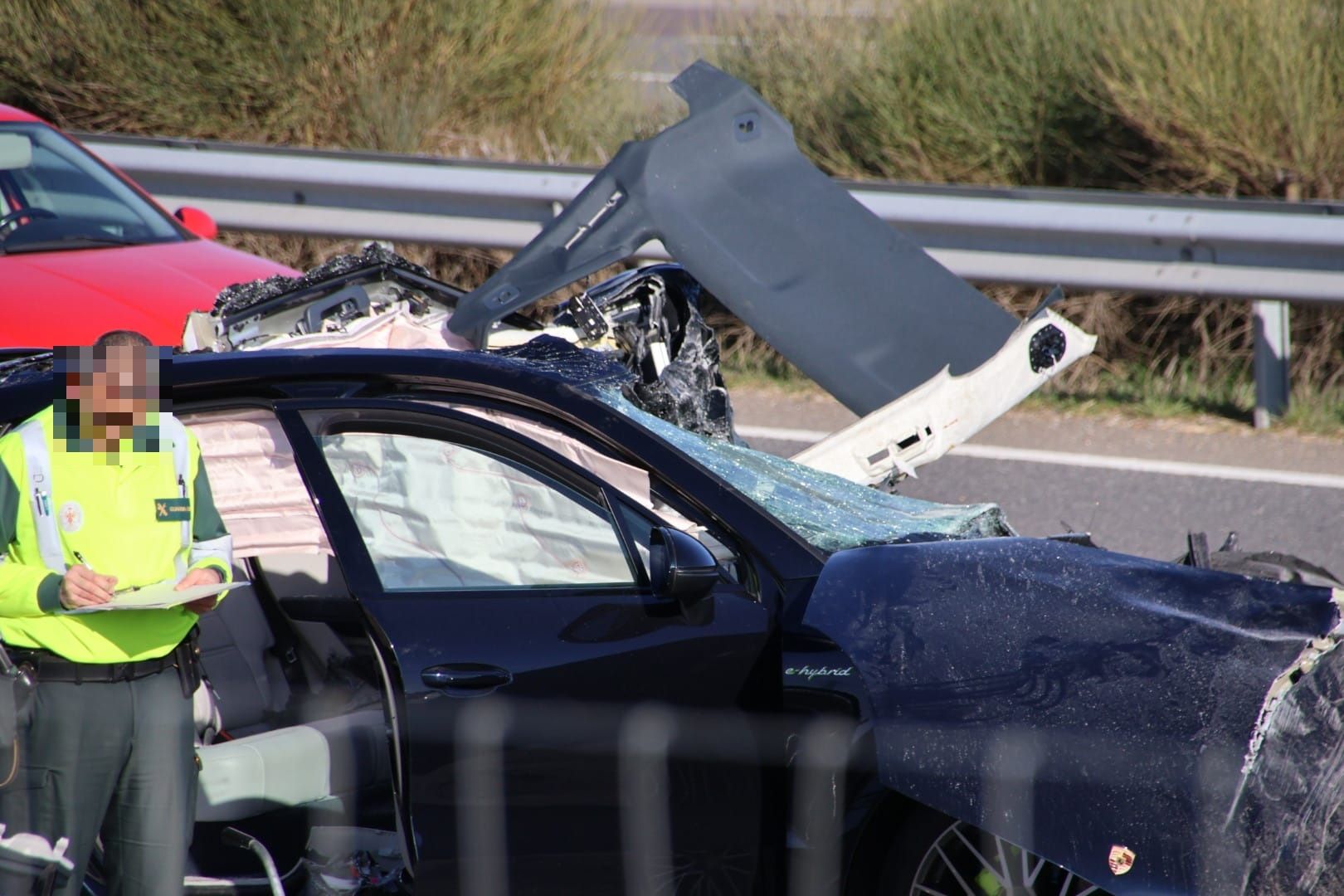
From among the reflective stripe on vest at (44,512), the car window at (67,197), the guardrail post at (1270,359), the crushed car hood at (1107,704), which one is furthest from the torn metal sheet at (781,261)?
the guardrail post at (1270,359)

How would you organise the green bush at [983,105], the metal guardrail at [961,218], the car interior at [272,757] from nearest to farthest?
the car interior at [272,757], the metal guardrail at [961,218], the green bush at [983,105]

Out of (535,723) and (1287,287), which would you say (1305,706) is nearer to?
(535,723)

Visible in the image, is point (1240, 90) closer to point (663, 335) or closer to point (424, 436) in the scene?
point (663, 335)

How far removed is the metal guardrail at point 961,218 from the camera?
7078 millimetres

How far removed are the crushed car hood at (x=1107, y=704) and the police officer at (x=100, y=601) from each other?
50.5 inches

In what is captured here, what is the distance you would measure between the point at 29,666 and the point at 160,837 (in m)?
0.43

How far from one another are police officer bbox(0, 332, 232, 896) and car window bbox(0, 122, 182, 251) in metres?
3.91

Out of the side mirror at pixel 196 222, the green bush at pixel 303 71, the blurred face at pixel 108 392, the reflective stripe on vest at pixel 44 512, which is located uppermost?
the green bush at pixel 303 71

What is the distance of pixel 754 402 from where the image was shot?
8.02 m

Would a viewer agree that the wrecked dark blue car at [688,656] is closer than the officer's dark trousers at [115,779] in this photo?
Yes

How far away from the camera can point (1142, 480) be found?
22.0 ft

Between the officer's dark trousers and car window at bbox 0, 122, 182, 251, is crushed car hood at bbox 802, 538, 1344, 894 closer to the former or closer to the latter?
the officer's dark trousers

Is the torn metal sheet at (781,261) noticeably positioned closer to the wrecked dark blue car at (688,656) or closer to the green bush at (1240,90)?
the wrecked dark blue car at (688,656)

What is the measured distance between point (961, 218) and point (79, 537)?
5.42 metres
